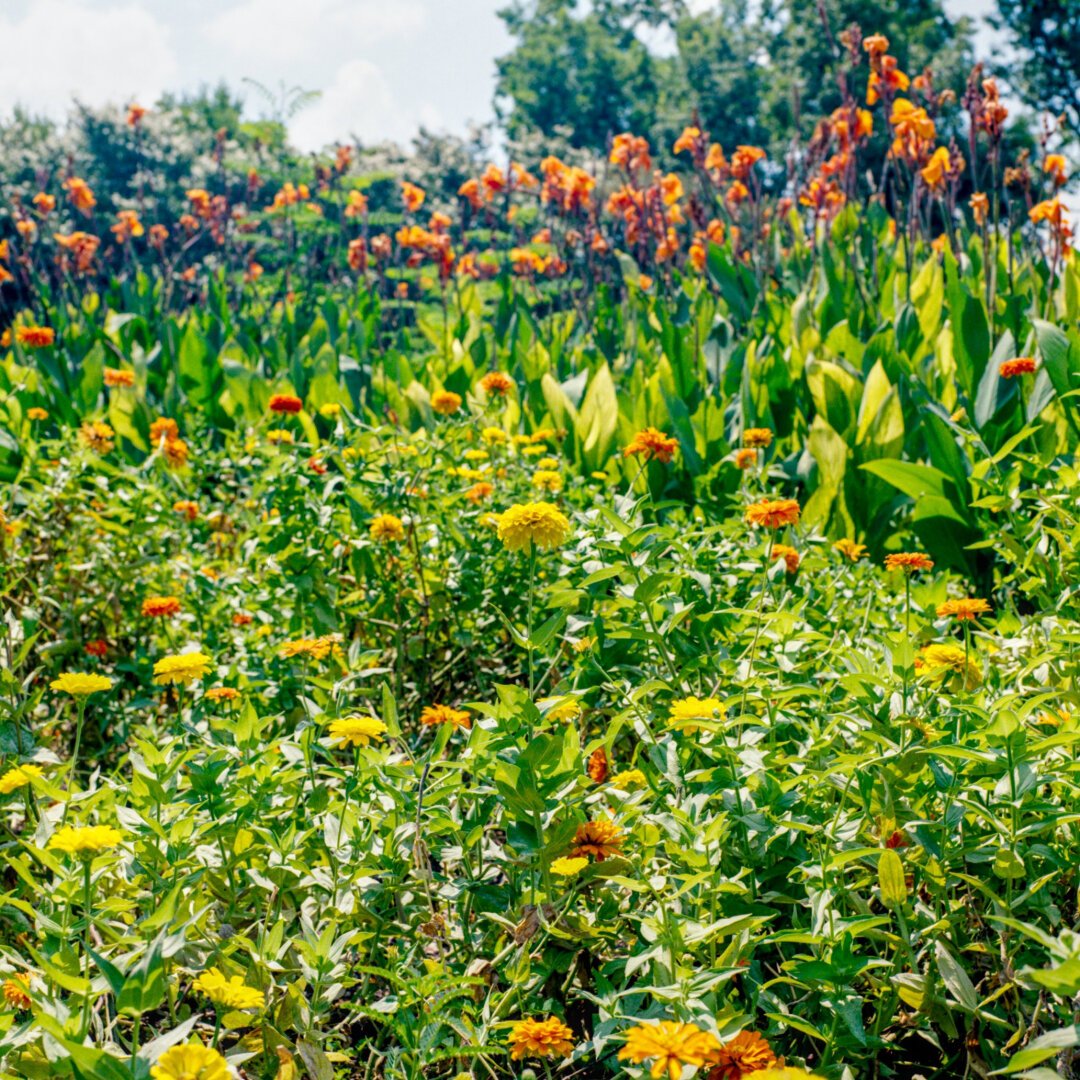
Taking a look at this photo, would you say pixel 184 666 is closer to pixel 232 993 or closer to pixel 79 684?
pixel 79 684

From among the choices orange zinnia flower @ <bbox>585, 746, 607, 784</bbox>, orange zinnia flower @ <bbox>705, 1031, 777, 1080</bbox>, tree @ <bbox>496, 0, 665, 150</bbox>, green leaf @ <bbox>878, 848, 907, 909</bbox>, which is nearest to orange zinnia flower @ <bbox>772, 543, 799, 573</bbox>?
orange zinnia flower @ <bbox>585, 746, 607, 784</bbox>

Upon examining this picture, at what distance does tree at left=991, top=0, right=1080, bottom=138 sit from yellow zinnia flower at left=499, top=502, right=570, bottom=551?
79.4 ft

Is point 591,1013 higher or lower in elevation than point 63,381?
lower

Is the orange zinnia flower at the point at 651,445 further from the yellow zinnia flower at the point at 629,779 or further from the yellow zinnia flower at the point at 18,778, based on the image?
the yellow zinnia flower at the point at 18,778

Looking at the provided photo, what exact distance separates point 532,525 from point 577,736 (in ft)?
1.08

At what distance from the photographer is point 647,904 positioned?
132cm

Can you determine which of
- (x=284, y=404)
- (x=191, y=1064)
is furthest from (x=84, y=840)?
(x=284, y=404)

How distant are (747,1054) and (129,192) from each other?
1869cm

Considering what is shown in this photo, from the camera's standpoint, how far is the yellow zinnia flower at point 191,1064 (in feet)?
2.78

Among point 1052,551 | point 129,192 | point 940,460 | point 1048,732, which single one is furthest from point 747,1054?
point 129,192

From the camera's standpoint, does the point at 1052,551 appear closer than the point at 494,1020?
No

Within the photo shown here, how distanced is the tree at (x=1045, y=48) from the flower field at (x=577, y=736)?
73.1 ft

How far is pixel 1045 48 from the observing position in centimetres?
2238

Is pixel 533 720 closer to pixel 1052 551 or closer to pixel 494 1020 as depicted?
pixel 494 1020
